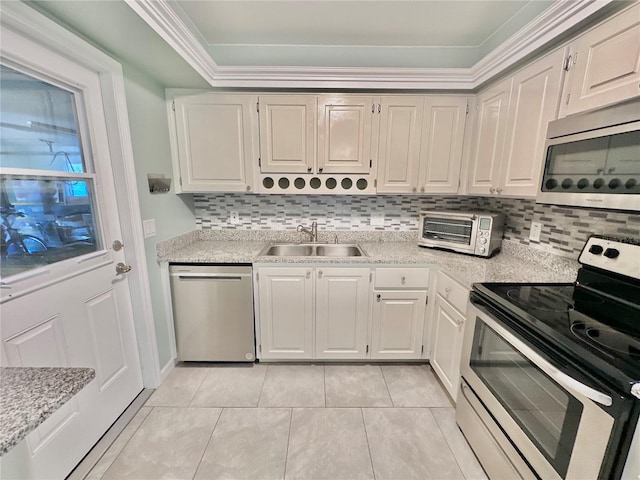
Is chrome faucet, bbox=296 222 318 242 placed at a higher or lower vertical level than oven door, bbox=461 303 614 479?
higher

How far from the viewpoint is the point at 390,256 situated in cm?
205

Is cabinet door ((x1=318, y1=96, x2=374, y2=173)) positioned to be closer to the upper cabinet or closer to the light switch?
the upper cabinet

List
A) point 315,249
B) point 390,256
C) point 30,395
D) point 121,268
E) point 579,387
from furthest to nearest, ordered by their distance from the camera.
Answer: point 315,249, point 390,256, point 121,268, point 579,387, point 30,395

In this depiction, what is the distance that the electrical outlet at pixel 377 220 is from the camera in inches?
99.7

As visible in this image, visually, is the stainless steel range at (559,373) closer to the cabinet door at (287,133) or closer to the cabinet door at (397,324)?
the cabinet door at (397,324)

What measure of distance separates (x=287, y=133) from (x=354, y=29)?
2.90 feet

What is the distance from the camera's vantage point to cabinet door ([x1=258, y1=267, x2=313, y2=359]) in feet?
6.64

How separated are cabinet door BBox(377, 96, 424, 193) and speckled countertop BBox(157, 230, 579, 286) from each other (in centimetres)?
53

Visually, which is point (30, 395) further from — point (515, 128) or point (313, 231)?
point (515, 128)

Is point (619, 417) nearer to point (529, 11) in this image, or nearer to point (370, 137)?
point (370, 137)

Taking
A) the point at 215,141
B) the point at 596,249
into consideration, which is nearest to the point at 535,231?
the point at 596,249

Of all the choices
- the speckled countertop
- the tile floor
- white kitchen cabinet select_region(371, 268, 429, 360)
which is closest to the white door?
the tile floor

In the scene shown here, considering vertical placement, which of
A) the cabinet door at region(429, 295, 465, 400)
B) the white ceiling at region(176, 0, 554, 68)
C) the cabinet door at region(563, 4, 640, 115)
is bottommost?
the cabinet door at region(429, 295, 465, 400)

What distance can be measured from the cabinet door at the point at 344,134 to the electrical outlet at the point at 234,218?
93cm
